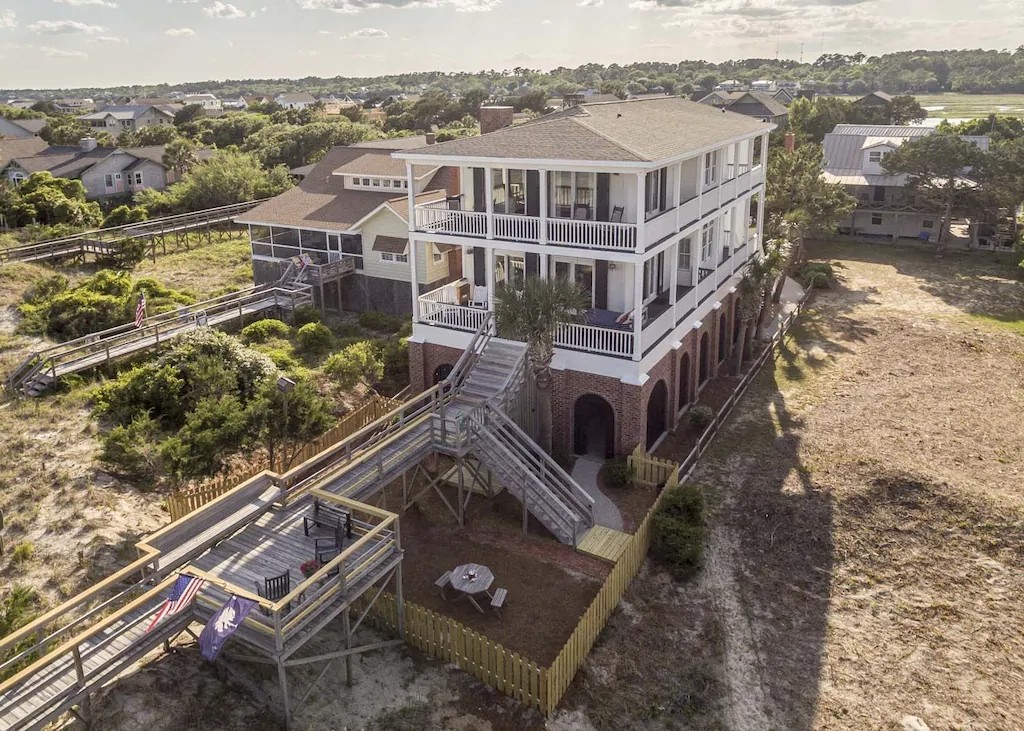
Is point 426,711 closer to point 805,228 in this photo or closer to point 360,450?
point 360,450

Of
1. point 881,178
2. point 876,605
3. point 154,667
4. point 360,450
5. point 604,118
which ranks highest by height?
point 604,118

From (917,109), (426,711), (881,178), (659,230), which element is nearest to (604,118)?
(659,230)

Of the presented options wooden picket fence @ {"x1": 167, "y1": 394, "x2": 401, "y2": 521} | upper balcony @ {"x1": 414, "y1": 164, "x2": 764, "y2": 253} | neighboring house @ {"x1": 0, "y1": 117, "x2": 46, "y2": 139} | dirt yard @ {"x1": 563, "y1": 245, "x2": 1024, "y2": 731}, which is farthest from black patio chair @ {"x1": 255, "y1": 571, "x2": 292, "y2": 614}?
neighboring house @ {"x1": 0, "y1": 117, "x2": 46, "y2": 139}

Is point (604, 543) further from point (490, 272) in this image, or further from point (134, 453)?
point (134, 453)

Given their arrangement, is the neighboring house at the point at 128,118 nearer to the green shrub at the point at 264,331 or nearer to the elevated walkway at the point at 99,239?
the elevated walkway at the point at 99,239

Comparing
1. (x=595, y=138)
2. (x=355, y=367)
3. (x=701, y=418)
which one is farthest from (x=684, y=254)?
(x=355, y=367)

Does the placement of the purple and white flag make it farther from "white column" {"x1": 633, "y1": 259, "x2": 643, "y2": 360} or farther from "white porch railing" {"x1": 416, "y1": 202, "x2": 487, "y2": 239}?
"white porch railing" {"x1": 416, "y1": 202, "x2": 487, "y2": 239}
